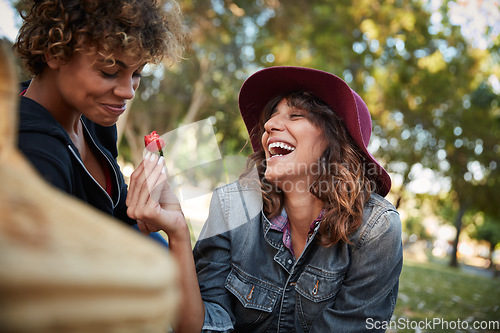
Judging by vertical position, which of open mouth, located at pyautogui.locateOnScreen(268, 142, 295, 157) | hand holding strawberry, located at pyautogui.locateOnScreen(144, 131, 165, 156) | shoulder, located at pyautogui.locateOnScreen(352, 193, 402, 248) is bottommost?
shoulder, located at pyautogui.locateOnScreen(352, 193, 402, 248)

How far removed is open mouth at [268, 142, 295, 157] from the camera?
8.64ft

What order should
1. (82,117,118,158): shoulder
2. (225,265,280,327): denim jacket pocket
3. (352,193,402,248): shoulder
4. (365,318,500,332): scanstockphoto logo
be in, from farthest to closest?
(365,318,500,332): scanstockphoto logo
(82,117,118,158): shoulder
(225,265,280,327): denim jacket pocket
(352,193,402,248): shoulder

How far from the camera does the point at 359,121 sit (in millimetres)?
2576

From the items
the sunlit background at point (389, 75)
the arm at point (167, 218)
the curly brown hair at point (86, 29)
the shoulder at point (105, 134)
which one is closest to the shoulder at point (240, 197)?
the arm at point (167, 218)

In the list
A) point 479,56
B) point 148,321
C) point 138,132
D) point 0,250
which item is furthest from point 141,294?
point 138,132

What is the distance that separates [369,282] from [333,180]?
640 millimetres

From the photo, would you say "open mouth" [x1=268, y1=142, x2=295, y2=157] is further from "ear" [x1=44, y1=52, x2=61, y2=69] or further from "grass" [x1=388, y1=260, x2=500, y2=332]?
"grass" [x1=388, y1=260, x2=500, y2=332]

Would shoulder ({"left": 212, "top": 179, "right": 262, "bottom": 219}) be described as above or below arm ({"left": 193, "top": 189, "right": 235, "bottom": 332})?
above

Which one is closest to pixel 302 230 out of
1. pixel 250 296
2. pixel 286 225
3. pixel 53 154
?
pixel 286 225

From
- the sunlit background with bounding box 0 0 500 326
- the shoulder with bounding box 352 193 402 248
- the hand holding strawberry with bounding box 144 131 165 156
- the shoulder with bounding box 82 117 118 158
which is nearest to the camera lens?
the hand holding strawberry with bounding box 144 131 165 156

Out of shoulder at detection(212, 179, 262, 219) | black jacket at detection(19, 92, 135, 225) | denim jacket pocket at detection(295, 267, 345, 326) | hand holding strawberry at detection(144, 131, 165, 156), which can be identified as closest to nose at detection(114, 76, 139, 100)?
hand holding strawberry at detection(144, 131, 165, 156)

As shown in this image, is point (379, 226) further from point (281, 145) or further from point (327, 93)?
point (327, 93)

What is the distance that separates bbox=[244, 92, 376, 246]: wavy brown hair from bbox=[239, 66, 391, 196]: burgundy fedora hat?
0.05 metres

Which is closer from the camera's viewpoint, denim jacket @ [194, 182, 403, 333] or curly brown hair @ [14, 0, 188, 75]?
curly brown hair @ [14, 0, 188, 75]
